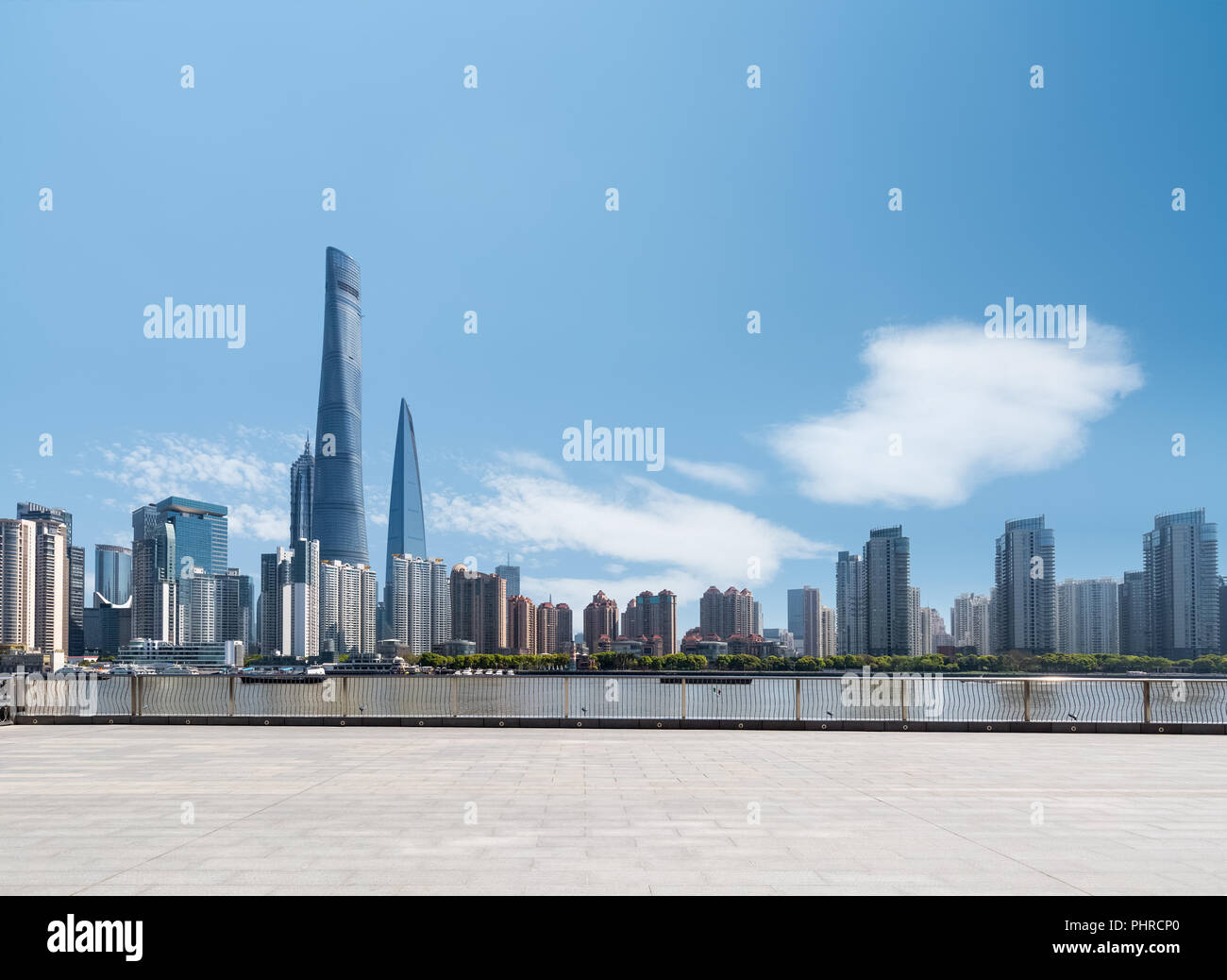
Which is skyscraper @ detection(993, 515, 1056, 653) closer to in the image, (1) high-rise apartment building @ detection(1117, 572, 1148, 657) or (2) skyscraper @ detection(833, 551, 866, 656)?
(1) high-rise apartment building @ detection(1117, 572, 1148, 657)

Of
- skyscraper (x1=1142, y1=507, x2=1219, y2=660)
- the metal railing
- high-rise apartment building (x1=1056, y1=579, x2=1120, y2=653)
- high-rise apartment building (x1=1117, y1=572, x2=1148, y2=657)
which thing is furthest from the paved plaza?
high-rise apartment building (x1=1056, y1=579, x2=1120, y2=653)

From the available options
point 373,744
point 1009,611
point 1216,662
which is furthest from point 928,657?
point 373,744

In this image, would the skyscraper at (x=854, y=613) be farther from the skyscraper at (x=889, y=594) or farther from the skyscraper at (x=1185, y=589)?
the skyscraper at (x=1185, y=589)

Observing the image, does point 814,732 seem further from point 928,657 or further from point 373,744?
point 928,657

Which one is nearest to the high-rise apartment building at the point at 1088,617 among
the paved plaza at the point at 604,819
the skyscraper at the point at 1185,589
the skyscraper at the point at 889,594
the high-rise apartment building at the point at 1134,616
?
the high-rise apartment building at the point at 1134,616
